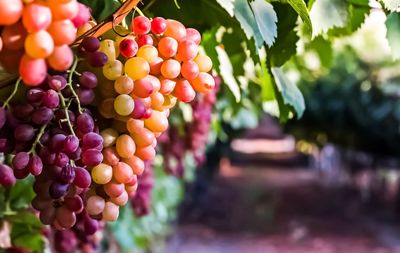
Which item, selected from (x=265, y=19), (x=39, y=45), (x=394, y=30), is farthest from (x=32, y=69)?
(x=394, y=30)

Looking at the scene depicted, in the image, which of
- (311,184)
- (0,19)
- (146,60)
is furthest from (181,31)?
(311,184)

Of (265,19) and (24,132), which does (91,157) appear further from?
(265,19)

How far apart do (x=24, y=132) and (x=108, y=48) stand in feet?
0.24

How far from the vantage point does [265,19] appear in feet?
1.58

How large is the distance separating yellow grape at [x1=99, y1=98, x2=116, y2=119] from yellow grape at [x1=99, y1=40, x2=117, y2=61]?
3 cm

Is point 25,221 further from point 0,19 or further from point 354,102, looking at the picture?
point 354,102

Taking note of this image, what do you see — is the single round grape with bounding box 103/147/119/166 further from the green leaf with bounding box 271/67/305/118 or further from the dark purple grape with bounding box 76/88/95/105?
the green leaf with bounding box 271/67/305/118

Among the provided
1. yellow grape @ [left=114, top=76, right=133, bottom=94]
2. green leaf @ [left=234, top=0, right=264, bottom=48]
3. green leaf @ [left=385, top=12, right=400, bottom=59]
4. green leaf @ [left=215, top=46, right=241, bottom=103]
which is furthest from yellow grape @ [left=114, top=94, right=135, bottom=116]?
green leaf @ [left=215, top=46, right=241, bottom=103]

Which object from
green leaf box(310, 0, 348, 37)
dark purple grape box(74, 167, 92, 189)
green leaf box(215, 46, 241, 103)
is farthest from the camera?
green leaf box(215, 46, 241, 103)

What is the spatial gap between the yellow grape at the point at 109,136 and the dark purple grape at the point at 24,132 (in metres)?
0.04

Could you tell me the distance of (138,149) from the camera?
1.40 ft

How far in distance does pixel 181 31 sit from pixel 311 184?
28.2 ft

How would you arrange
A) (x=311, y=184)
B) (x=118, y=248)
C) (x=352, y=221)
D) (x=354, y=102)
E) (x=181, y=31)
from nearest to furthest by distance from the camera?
(x=181, y=31), (x=118, y=248), (x=354, y=102), (x=352, y=221), (x=311, y=184)

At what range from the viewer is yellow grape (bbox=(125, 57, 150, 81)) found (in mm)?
392
